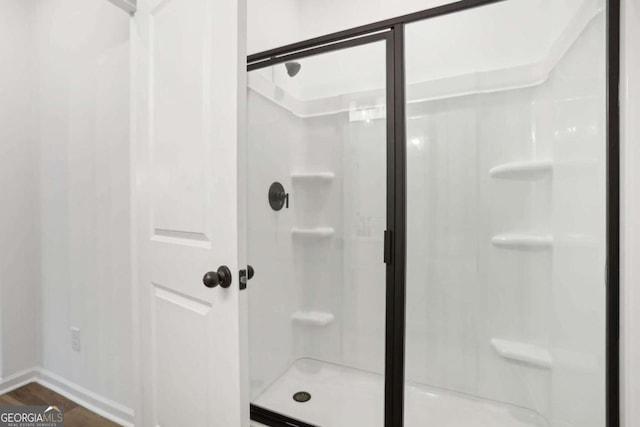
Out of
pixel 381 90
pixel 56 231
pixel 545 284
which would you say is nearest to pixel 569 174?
pixel 545 284

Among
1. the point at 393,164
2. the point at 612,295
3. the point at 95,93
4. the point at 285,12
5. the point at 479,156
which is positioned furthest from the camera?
the point at 285,12

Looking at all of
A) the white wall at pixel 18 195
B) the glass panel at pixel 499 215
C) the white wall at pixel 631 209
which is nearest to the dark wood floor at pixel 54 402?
the white wall at pixel 18 195

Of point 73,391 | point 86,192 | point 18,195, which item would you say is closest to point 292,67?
point 86,192

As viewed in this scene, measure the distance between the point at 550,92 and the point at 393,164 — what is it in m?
0.85

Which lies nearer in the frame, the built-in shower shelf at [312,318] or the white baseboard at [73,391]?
the white baseboard at [73,391]

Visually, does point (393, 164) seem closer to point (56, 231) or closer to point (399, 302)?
point (399, 302)

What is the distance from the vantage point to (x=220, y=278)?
0.94m

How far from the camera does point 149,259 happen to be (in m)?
1.26

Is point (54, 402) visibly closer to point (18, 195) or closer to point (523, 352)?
point (18, 195)

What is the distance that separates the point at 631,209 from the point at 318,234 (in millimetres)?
1465

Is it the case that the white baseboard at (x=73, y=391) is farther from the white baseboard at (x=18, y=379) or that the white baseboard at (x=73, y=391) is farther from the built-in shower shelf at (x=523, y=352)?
the built-in shower shelf at (x=523, y=352)

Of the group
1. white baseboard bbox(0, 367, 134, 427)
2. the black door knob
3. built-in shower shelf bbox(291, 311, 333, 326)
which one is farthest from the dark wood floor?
the black door knob

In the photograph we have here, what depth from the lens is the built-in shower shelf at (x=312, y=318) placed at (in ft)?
6.75

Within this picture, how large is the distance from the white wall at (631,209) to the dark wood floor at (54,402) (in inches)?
82.6
